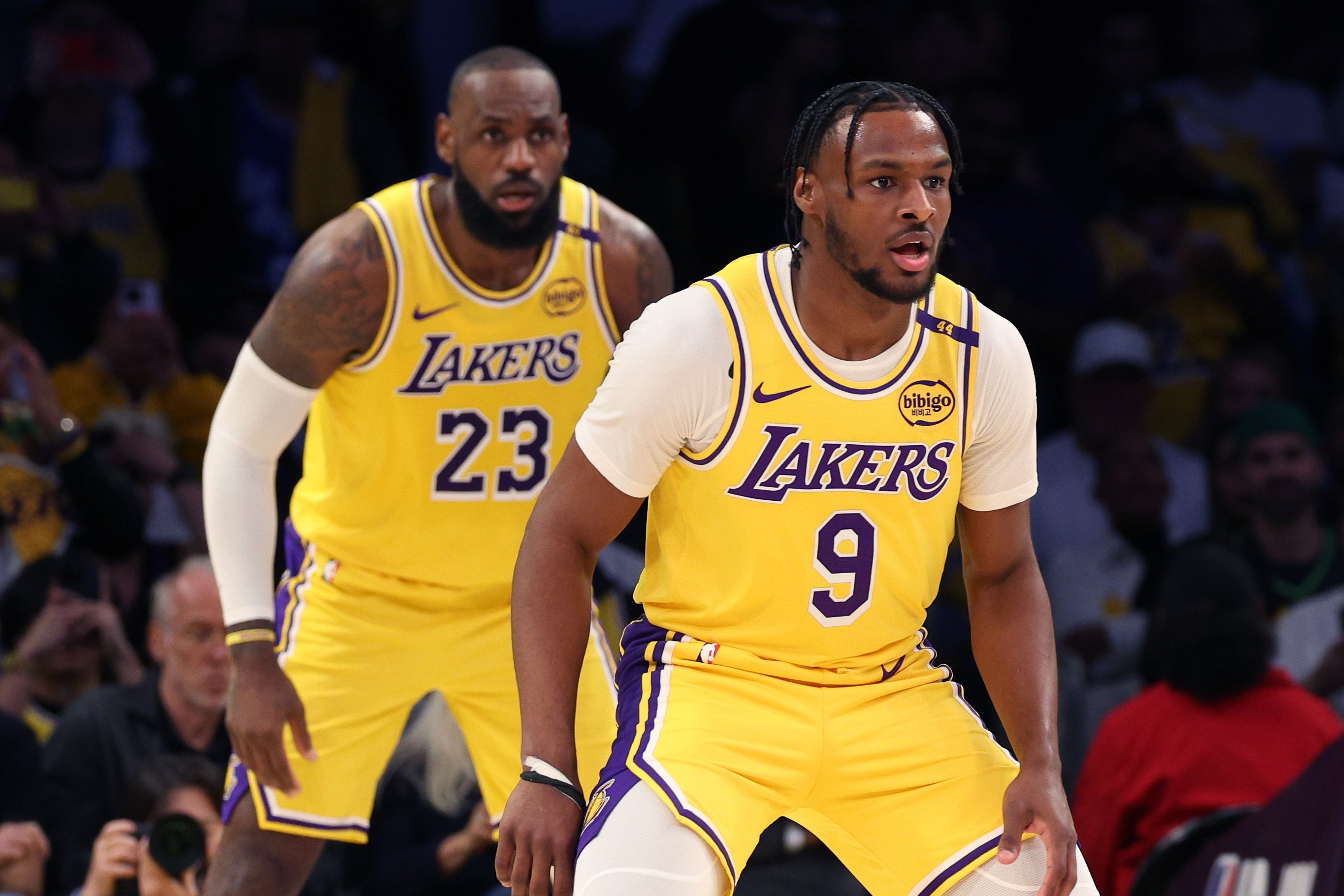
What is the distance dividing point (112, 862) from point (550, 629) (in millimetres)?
1876

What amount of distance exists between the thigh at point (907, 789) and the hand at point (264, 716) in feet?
3.90

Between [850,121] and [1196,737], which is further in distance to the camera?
[1196,737]

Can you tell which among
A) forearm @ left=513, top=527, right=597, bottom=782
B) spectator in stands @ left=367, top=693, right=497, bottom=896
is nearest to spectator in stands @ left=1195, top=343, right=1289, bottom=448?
spectator in stands @ left=367, top=693, right=497, bottom=896

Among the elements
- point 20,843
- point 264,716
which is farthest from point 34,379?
point 264,716

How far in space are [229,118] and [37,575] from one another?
2.37 m

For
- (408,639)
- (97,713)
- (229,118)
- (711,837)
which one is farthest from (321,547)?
(229,118)

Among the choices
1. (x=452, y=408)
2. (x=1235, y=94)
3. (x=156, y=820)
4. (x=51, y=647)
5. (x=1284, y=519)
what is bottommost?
(x=156, y=820)

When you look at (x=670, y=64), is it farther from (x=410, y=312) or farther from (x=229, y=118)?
(x=410, y=312)

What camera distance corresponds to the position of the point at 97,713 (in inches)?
184

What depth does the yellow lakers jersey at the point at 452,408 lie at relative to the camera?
3.72m

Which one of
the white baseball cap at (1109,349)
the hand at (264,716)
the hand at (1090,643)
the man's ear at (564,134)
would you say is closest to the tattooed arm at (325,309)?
the man's ear at (564,134)

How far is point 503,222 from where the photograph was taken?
372 centimetres

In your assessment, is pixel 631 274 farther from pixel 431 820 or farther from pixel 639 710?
pixel 431 820

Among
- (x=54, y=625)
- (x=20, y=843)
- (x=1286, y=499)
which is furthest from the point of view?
(x=1286, y=499)
